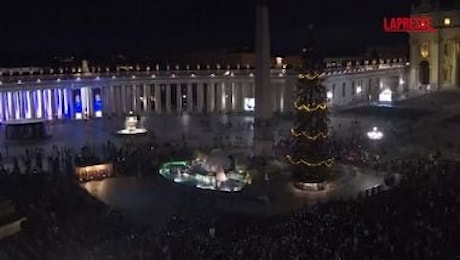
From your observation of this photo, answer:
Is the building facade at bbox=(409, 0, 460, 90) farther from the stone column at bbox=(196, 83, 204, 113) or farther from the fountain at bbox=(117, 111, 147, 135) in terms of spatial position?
the fountain at bbox=(117, 111, 147, 135)

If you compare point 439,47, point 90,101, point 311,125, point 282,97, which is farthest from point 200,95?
point 311,125

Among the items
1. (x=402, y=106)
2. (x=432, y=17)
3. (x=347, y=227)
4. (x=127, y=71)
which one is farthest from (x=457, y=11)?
(x=347, y=227)

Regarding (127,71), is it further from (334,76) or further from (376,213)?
(376,213)

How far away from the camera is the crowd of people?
2488 cm

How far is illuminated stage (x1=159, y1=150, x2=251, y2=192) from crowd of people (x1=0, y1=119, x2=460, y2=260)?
21.6 ft

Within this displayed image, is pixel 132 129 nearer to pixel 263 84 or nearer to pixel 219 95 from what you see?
pixel 263 84

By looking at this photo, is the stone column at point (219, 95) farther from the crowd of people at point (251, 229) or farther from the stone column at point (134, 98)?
the crowd of people at point (251, 229)

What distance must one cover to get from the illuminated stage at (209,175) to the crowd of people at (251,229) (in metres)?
6.57

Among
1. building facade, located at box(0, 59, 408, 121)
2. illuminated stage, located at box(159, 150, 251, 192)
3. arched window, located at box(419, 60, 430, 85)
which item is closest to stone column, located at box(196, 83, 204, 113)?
building facade, located at box(0, 59, 408, 121)

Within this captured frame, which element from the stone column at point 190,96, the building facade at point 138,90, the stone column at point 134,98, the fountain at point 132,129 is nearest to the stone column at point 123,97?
the building facade at point 138,90

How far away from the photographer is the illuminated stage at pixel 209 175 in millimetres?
42375

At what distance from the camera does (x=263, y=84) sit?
48219mm

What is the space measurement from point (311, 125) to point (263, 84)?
314 inches

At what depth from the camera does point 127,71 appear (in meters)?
86.8
